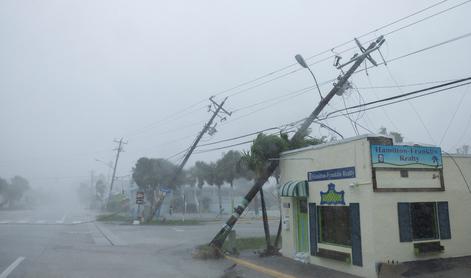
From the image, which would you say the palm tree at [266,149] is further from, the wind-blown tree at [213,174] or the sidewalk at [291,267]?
the wind-blown tree at [213,174]

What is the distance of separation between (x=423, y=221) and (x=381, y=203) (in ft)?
5.50

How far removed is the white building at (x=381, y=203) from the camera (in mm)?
11148

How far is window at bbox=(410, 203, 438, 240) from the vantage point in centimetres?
1177

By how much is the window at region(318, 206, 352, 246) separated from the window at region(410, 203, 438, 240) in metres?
1.66

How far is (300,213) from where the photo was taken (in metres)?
14.8

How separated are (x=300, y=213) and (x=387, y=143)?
4391 millimetres

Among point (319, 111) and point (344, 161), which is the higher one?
point (319, 111)

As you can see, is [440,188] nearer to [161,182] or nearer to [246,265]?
[246,265]

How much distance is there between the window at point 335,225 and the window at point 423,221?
1660mm

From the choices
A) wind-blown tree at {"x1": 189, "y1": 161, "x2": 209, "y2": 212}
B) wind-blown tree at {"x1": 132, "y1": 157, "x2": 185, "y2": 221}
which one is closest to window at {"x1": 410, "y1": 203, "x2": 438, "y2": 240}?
wind-blown tree at {"x1": 132, "y1": 157, "x2": 185, "y2": 221}

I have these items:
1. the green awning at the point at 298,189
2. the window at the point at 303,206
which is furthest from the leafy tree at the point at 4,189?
the green awning at the point at 298,189

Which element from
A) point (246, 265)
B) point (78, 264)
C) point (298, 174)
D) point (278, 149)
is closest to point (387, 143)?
point (298, 174)

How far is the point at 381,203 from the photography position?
11156 mm

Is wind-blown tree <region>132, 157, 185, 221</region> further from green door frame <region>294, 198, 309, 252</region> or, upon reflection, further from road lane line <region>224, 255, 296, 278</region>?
green door frame <region>294, 198, 309, 252</region>
